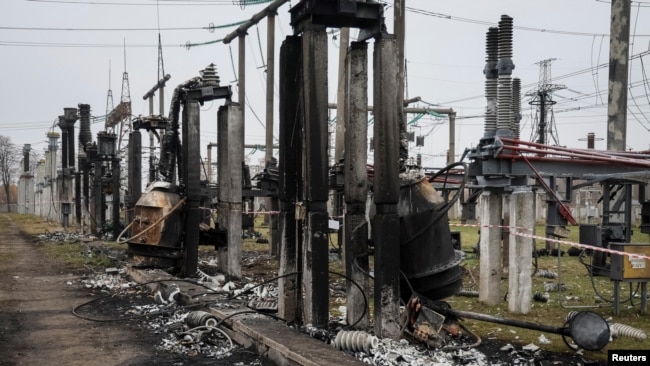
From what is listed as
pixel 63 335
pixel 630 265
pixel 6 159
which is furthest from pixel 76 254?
pixel 6 159

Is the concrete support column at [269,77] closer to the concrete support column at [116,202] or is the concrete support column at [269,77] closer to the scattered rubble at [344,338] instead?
the concrete support column at [116,202]

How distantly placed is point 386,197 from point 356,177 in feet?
2.43

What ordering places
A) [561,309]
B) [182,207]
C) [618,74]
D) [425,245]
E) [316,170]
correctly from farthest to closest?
[182,207]
[618,74]
[561,309]
[425,245]
[316,170]

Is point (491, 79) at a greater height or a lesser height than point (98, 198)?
greater

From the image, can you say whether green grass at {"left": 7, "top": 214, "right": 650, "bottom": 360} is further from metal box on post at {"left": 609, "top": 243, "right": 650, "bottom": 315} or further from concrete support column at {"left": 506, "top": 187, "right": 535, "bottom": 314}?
metal box on post at {"left": 609, "top": 243, "right": 650, "bottom": 315}

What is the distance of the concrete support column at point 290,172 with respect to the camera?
8.84 m

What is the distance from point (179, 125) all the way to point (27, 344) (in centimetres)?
781

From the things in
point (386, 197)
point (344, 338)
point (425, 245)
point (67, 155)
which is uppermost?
point (67, 155)

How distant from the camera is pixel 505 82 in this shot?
1202 cm

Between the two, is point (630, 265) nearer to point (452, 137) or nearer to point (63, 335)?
point (63, 335)

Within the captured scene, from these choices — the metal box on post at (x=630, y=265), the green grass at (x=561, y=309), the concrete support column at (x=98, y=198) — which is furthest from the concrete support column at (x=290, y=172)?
the concrete support column at (x=98, y=198)

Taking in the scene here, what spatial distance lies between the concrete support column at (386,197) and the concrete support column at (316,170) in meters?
0.67

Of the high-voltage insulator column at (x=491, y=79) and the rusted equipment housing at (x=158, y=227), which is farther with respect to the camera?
the rusted equipment housing at (x=158, y=227)

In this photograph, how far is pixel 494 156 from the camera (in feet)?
35.3
